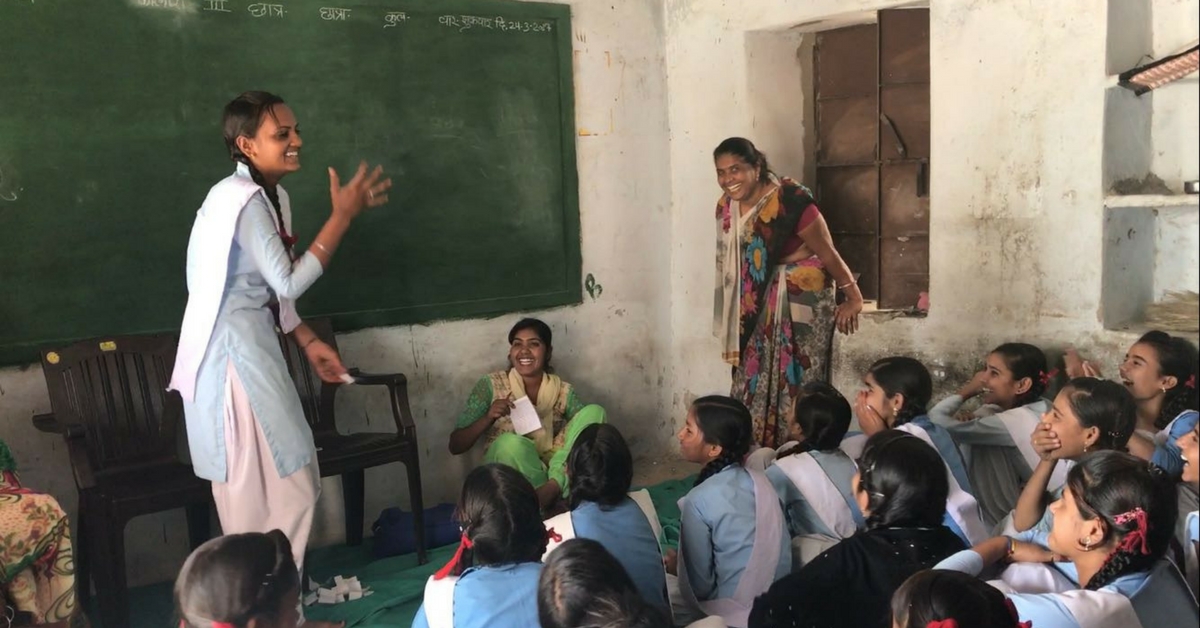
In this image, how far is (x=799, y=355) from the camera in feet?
Answer: 13.7

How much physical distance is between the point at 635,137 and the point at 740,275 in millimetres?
949

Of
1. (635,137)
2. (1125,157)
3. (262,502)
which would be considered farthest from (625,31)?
(262,502)

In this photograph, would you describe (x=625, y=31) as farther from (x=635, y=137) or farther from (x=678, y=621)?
(x=678, y=621)

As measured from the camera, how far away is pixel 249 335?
2738 millimetres

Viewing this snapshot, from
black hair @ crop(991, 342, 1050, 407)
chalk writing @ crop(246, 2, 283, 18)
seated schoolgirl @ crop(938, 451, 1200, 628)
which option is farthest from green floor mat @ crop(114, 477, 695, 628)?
chalk writing @ crop(246, 2, 283, 18)

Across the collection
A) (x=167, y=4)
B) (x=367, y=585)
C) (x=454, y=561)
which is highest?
(x=167, y=4)

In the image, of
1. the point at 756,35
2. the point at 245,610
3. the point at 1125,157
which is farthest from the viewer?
the point at 756,35

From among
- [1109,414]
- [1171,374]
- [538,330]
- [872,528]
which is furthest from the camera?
[538,330]

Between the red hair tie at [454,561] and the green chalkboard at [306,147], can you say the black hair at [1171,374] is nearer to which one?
the red hair tie at [454,561]

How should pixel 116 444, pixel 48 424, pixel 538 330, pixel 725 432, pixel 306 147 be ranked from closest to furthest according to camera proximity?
pixel 725 432 → pixel 48 424 → pixel 116 444 → pixel 306 147 → pixel 538 330

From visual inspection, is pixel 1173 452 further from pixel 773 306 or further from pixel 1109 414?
pixel 773 306

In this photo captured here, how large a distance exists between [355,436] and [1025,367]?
228 centimetres

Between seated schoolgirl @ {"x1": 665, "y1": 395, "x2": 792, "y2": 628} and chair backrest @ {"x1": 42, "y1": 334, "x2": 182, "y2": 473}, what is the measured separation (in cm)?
174

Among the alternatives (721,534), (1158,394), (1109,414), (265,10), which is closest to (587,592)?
(721,534)
